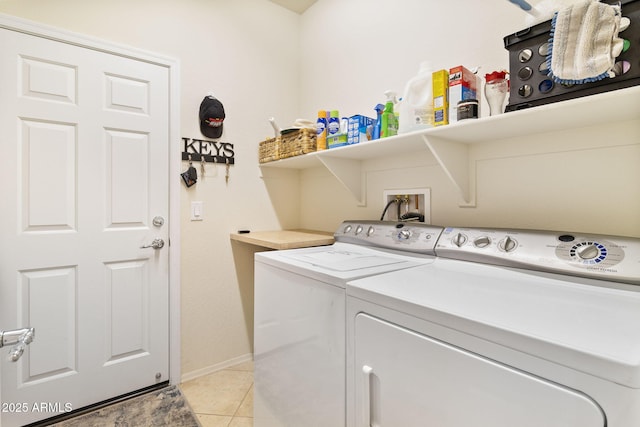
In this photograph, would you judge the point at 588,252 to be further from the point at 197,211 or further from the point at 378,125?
the point at 197,211

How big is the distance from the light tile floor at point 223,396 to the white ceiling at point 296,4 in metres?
A: 2.83

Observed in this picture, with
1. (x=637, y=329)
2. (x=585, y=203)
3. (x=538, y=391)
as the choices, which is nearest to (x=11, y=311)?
(x=538, y=391)

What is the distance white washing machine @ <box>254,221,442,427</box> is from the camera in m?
1.00

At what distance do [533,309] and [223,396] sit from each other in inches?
74.1

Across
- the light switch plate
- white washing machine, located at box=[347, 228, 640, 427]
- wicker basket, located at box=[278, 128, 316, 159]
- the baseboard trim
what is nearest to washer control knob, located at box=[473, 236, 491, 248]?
white washing machine, located at box=[347, 228, 640, 427]

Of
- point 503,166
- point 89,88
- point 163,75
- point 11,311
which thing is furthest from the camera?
point 163,75

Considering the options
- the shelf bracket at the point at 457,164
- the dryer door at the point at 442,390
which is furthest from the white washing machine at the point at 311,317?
the shelf bracket at the point at 457,164

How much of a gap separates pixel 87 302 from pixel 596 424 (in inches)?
85.1

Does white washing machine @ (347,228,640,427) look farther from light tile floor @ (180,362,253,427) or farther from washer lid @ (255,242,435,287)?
light tile floor @ (180,362,253,427)

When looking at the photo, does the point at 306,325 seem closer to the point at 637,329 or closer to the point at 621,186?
the point at 637,329

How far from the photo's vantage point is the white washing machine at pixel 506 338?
51 cm

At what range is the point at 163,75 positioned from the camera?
6.40 ft

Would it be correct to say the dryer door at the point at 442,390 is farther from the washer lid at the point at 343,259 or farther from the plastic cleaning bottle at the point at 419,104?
the plastic cleaning bottle at the point at 419,104

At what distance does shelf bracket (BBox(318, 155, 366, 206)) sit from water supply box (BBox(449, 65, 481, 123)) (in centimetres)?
79
